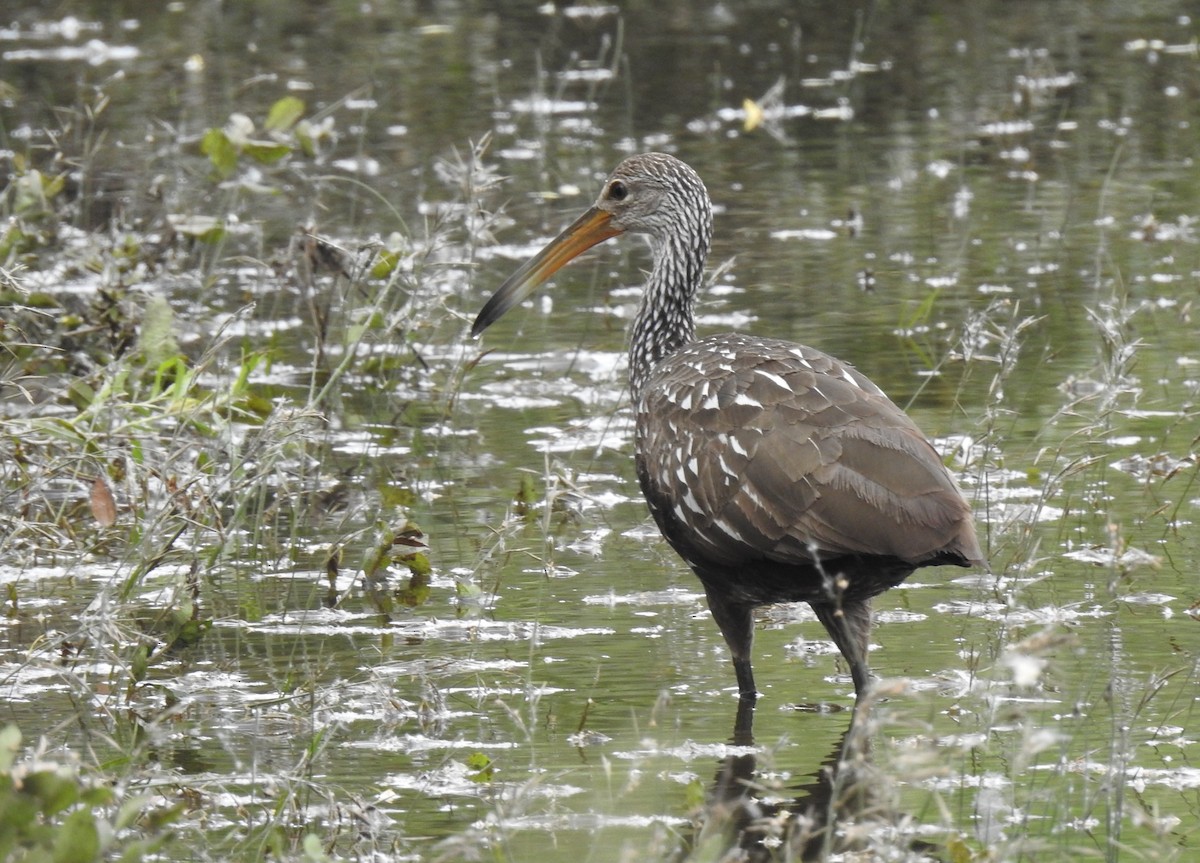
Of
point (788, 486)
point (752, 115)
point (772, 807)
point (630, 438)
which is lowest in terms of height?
point (752, 115)

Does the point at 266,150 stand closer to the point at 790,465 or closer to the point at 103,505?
the point at 103,505

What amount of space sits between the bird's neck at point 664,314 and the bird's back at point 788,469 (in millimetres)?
705

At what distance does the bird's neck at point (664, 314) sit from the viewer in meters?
7.57

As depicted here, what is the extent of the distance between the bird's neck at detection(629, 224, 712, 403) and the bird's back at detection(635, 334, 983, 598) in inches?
27.8

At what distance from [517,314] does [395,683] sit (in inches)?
204

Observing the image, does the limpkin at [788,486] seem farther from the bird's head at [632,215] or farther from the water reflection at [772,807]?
the bird's head at [632,215]

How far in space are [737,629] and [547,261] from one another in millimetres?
2258

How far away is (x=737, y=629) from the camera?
6.55m

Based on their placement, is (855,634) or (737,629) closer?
(855,634)

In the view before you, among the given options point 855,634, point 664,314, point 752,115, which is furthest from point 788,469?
point 752,115

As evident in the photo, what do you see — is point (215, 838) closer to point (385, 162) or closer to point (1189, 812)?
point (1189, 812)

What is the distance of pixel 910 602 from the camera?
735 cm

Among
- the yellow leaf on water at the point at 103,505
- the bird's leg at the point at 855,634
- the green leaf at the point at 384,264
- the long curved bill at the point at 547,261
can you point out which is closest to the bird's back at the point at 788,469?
the bird's leg at the point at 855,634

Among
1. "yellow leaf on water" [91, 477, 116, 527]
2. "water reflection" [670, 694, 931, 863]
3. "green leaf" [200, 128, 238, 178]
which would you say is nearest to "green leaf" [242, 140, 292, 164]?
"green leaf" [200, 128, 238, 178]
